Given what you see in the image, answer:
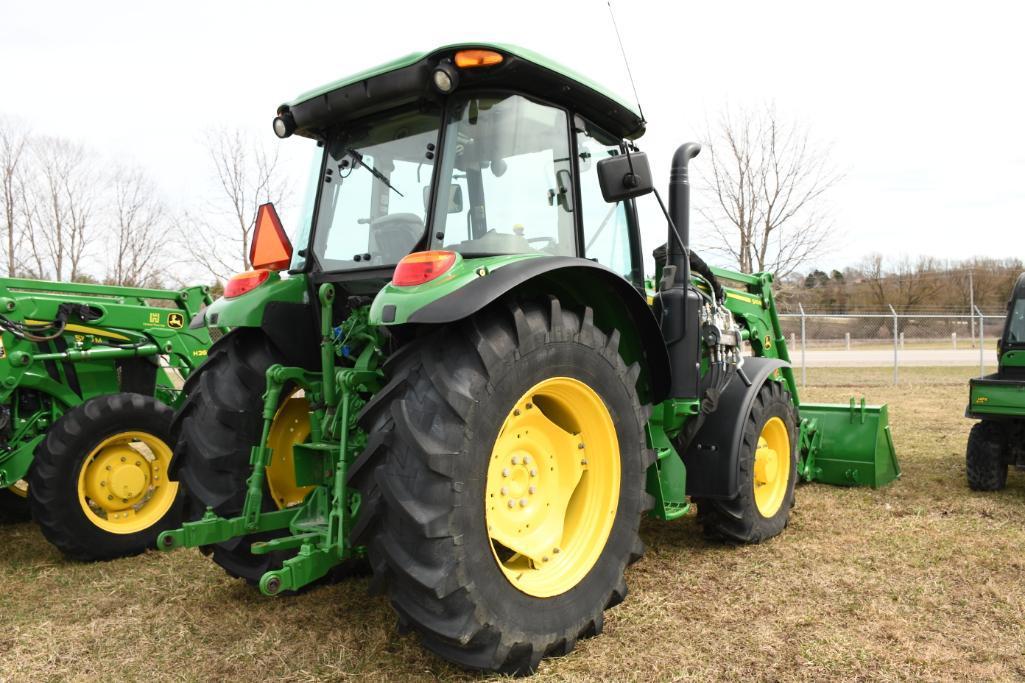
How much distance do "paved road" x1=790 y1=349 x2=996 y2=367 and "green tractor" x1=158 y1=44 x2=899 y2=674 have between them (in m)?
17.3

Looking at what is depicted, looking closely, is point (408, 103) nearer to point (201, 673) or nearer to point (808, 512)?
point (201, 673)

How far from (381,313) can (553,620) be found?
137 cm

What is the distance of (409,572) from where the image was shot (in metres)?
2.52

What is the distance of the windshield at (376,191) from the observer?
3.34m

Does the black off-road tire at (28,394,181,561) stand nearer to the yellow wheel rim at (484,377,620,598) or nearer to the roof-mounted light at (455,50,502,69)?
the yellow wheel rim at (484,377,620,598)

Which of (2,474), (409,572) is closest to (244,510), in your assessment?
(409,572)

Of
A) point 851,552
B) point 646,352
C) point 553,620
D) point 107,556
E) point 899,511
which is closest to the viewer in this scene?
point 553,620

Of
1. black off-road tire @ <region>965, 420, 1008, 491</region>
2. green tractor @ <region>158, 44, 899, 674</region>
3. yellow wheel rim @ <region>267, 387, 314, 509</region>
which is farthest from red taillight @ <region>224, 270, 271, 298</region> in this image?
black off-road tire @ <region>965, 420, 1008, 491</region>

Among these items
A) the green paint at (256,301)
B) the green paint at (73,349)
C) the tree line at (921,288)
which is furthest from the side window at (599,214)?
the tree line at (921,288)

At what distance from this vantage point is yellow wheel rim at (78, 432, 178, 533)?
4.85 meters

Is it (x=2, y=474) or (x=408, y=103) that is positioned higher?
(x=408, y=103)

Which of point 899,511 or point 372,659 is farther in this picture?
point 899,511

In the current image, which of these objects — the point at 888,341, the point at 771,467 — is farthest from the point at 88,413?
the point at 888,341

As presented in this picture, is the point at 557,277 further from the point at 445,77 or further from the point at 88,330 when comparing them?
the point at 88,330
